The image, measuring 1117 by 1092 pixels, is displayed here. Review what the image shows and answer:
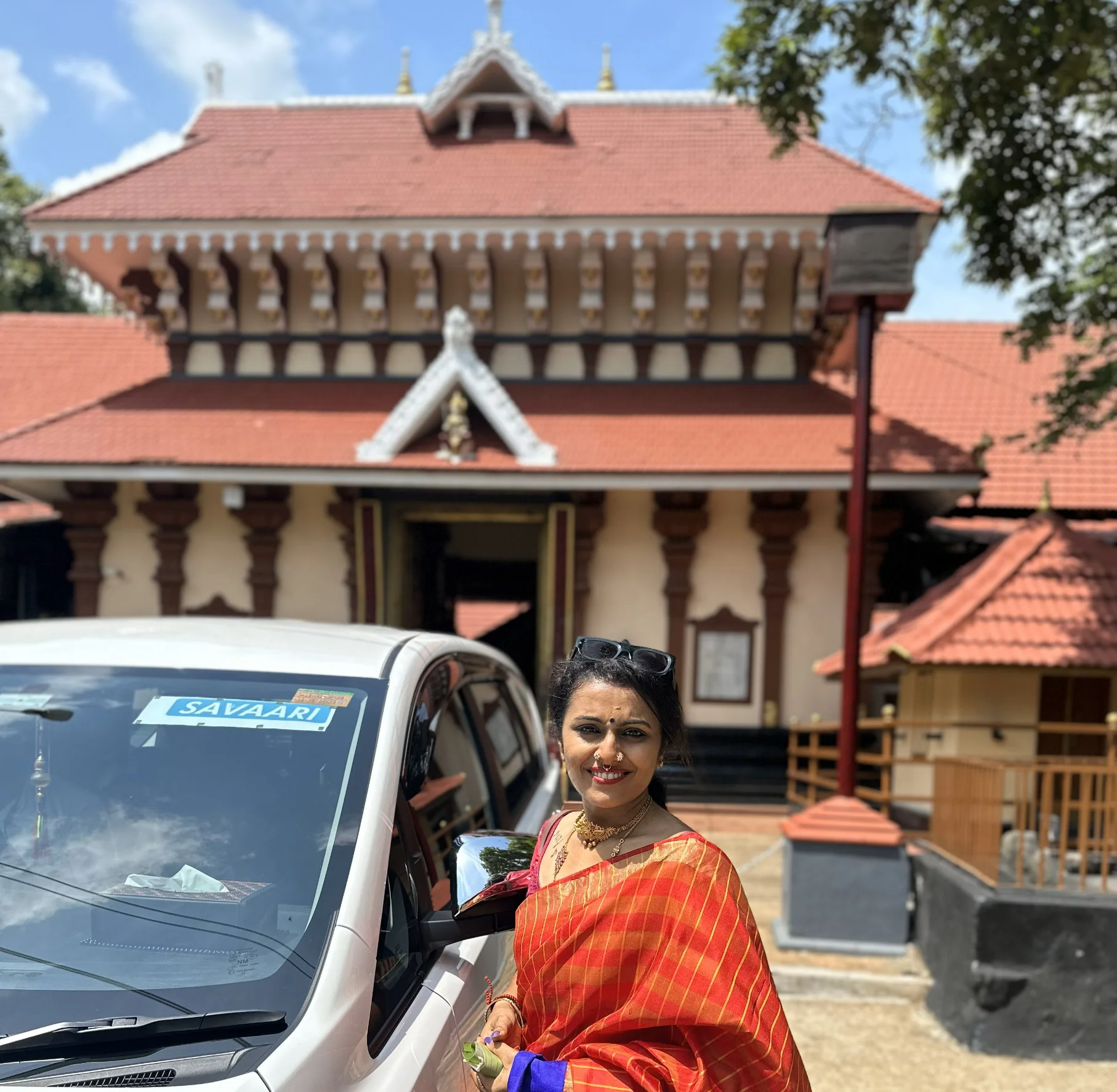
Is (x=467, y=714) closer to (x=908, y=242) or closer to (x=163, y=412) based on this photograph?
(x=908, y=242)

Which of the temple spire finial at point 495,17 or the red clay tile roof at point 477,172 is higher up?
the temple spire finial at point 495,17

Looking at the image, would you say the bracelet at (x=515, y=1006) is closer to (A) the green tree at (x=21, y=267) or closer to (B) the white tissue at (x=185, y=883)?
(B) the white tissue at (x=185, y=883)

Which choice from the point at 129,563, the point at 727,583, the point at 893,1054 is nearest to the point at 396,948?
the point at 893,1054

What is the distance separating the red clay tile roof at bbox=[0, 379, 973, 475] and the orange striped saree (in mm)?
6383

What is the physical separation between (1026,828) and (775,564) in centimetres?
359

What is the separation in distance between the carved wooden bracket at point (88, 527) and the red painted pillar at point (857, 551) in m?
7.13

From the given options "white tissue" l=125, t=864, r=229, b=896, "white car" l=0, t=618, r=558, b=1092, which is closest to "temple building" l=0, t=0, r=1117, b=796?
"white car" l=0, t=618, r=558, b=1092

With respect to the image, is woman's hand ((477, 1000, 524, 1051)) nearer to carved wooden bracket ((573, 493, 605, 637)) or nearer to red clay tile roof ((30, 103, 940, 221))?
carved wooden bracket ((573, 493, 605, 637))

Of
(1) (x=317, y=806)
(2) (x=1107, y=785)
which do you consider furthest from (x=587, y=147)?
(1) (x=317, y=806)

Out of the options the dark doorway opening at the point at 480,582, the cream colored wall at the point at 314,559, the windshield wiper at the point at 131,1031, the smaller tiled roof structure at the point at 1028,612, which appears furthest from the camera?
the dark doorway opening at the point at 480,582

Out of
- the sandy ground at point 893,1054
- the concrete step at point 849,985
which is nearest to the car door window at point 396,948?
the sandy ground at point 893,1054

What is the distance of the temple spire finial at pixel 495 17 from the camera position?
967 cm

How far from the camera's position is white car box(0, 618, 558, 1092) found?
152cm

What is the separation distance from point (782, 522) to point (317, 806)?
720 cm
